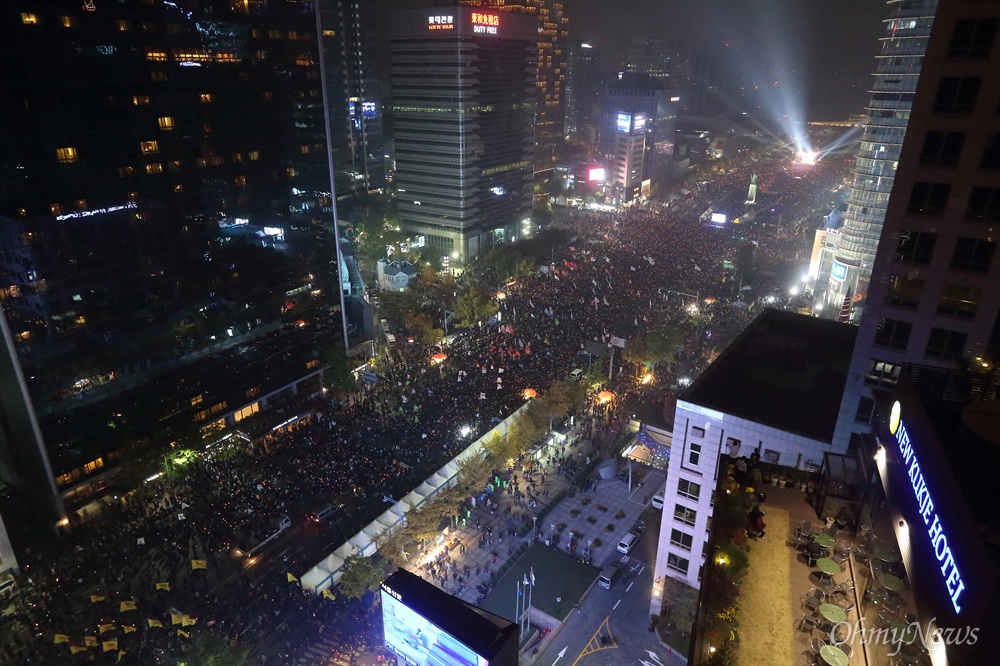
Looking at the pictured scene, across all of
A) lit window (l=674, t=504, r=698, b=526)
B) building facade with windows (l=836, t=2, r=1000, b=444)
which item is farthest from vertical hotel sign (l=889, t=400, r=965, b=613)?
lit window (l=674, t=504, r=698, b=526)

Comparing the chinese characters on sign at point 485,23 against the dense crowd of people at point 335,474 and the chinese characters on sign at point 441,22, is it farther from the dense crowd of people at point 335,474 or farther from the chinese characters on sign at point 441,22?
the dense crowd of people at point 335,474

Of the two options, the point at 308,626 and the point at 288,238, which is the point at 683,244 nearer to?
the point at 288,238

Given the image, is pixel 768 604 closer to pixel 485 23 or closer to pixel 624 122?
pixel 485 23

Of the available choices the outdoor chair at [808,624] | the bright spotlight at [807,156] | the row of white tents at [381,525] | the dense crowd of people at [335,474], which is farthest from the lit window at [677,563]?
the bright spotlight at [807,156]

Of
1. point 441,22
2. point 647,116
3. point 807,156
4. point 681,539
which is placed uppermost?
point 441,22

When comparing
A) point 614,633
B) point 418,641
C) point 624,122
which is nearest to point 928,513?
point 418,641

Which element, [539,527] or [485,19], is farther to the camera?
[485,19]

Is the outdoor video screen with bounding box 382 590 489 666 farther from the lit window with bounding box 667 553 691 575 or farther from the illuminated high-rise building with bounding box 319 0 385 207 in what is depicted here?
the illuminated high-rise building with bounding box 319 0 385 207

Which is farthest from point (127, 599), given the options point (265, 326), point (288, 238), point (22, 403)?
point (288, 238)
